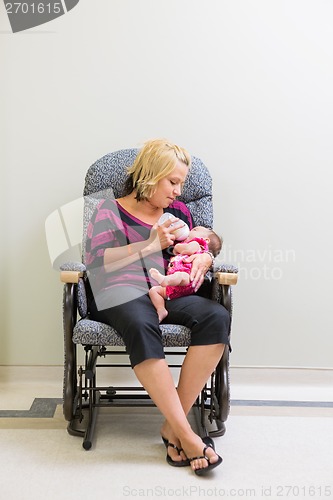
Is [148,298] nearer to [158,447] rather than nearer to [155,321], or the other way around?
[155,321]

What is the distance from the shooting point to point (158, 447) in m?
2.30

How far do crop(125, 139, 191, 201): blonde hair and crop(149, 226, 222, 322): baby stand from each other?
0.79ft

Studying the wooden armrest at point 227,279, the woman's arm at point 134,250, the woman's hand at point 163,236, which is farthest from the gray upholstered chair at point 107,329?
the woman's hand at point 163,236

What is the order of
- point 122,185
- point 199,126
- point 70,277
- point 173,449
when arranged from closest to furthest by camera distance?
A: point 173,449 → point 70,277 → point 122,185 → point 199,126

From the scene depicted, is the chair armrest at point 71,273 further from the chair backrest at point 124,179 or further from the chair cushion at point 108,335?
the chair backrest at point 124,179

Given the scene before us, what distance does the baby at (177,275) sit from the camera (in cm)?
235

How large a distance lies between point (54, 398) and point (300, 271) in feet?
4.12

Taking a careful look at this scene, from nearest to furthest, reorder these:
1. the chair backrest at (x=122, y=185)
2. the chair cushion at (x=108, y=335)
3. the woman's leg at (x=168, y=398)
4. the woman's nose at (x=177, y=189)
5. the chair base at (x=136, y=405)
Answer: the woman's leg at (x=168, y=398)
the chair cushion at (x=108, y=335)
the chair base at (x=136, y=405)
the woman's nose at (x=177, y=189)
the chair backrest at (x=122, y=185)

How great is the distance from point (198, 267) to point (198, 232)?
18 centimetres

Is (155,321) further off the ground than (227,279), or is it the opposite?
(227,279)

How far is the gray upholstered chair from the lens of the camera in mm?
2236

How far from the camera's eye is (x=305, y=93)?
2.94 metres

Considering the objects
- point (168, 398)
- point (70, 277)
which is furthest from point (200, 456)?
point (70, 277)

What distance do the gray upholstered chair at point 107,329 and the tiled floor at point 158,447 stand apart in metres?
0.09
